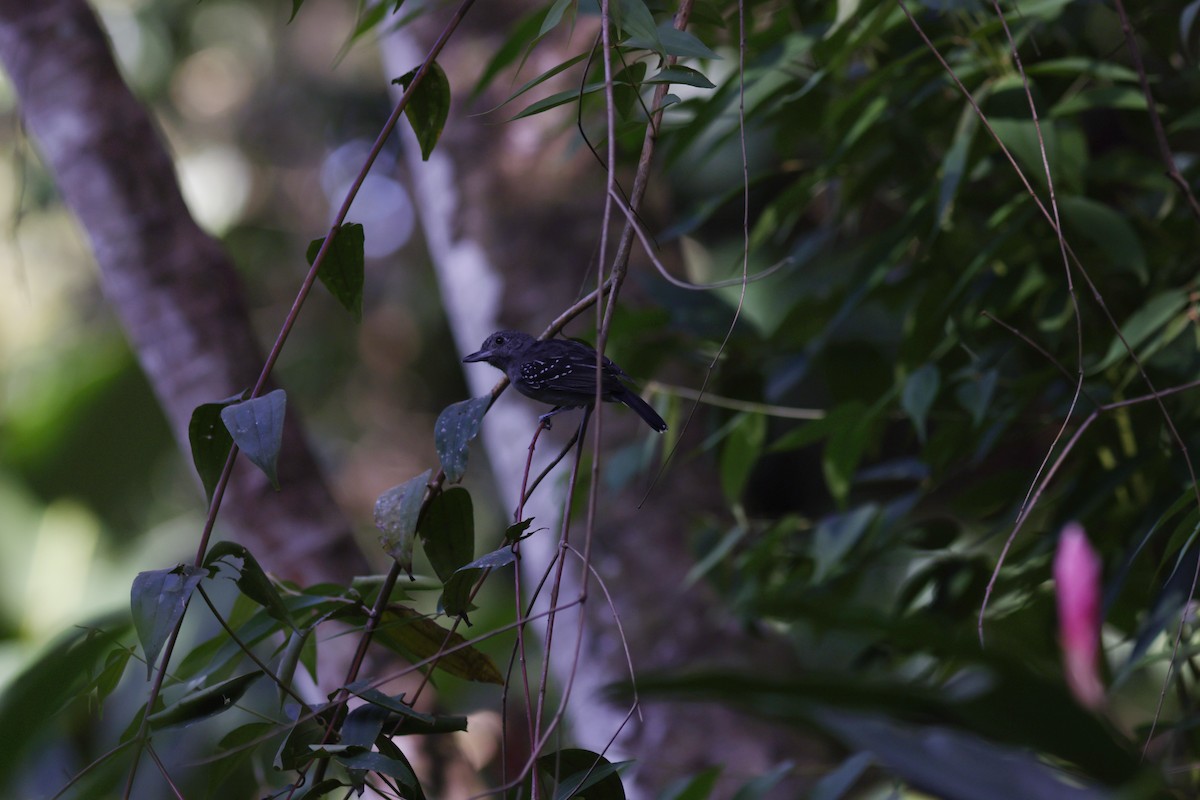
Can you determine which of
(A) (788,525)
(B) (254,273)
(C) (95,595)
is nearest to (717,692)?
(A) (788,525)

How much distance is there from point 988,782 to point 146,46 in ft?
31.8

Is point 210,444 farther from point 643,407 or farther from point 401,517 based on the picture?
point 643,407

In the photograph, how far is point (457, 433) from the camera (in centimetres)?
103

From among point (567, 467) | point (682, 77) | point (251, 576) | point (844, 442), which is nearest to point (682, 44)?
point (682, 77)

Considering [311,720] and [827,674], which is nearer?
[827,674]

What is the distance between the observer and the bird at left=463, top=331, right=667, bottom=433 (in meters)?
1.35

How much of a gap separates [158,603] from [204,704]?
0.51ft

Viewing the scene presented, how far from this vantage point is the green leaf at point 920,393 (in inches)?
56.8

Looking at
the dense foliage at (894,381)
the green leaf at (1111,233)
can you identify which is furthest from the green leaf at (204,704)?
the green leaf at (1111,233)

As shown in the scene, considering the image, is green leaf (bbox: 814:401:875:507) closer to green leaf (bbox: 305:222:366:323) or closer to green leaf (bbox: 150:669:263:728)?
green leaf (bbox: 305:222:366:323)

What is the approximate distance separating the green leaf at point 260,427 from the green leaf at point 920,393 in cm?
85

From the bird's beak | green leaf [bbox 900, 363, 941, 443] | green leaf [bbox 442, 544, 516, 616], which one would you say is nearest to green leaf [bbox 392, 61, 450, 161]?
the bird's beak

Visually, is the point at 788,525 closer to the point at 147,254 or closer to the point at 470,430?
the point at 470,430

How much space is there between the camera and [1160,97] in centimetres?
175
